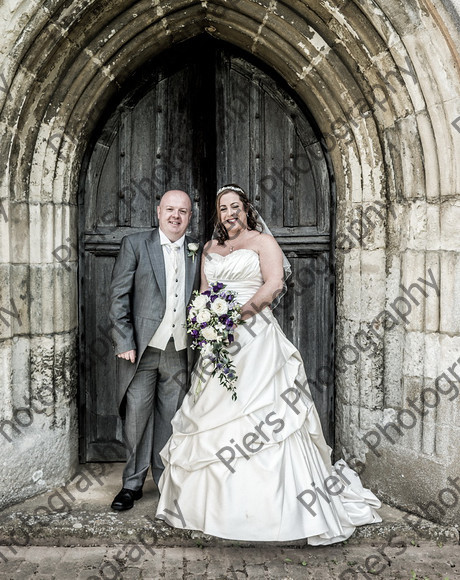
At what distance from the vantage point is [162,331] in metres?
3.64

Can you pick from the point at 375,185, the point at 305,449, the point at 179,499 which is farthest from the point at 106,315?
the point at 375,185

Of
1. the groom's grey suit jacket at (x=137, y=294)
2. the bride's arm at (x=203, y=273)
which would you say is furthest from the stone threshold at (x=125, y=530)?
the bride's arm at (x=203, y=273)

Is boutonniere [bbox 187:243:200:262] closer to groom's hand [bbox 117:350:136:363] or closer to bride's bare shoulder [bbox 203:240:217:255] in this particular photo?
bride's bare shoulder [bbox 203:240:217:255]

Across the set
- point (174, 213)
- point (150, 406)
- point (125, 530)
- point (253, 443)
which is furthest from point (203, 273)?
point (125, 530)

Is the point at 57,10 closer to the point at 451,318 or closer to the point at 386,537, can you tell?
the point at 451,318

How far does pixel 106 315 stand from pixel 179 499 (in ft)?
5.00

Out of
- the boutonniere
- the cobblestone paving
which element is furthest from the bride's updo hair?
the cobblestone paving

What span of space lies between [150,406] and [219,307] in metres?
0.96

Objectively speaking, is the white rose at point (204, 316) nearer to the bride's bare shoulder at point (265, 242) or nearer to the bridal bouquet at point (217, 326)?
the bridal bouquet at point (217, 326)

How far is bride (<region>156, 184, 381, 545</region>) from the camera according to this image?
10.3ft

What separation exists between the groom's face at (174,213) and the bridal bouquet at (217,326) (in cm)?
50

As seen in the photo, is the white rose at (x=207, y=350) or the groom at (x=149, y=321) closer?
the white rose at (x=207, y=350)

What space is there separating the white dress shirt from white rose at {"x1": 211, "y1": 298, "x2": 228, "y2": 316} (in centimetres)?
46

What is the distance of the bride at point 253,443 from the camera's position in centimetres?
314
